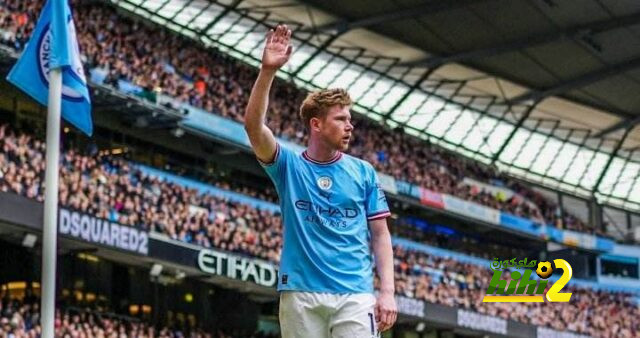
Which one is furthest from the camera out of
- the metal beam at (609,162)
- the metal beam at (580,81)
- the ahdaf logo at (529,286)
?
the metal beam at (609,162)

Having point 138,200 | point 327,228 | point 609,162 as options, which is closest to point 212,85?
point 138,200

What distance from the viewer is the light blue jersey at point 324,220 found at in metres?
7.33

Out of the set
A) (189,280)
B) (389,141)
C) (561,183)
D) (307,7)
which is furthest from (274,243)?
(561,183)

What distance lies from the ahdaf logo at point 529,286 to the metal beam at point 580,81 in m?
8.38

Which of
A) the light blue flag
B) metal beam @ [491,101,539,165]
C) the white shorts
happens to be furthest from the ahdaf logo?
the white shorts

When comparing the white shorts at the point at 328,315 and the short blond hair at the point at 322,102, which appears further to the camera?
the short blond hair at the point at 322,102

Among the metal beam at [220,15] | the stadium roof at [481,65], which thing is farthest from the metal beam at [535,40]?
the metal beam at [220,15]

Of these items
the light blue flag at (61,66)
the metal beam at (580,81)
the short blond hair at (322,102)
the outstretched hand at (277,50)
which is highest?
the metal beam at (580,81)

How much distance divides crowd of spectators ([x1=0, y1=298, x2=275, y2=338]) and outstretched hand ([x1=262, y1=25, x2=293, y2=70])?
23.0 meters

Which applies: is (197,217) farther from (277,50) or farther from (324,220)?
(277,50)

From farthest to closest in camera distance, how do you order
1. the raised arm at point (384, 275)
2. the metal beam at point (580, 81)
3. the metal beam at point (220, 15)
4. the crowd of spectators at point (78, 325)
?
1. the metal beam at point (580, 81)
2. the metal beam at point (220, 15)
3. the crowd of spectators at point (78, 325)
4. the raised arm at point (384, 275)

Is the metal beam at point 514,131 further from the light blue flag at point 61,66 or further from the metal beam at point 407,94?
the light blue flag at point 61,66

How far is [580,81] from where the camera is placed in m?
58.4

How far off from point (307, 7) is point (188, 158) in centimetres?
860
